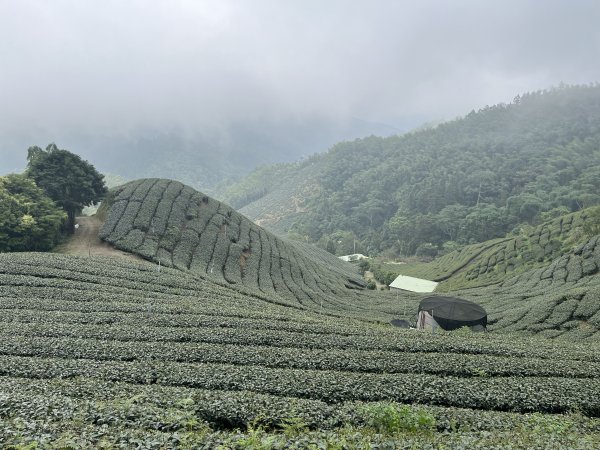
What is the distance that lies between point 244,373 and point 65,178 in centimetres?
4009

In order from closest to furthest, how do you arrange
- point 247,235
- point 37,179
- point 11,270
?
point 11,270 < point 37,179 < point 247,235

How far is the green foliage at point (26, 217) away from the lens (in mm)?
37438

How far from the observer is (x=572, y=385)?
15.3 m

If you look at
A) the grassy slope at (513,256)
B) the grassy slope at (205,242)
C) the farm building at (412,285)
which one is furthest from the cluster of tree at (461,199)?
the grassy slope at (205,242)

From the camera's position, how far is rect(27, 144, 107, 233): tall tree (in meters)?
44.6

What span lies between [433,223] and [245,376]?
133m

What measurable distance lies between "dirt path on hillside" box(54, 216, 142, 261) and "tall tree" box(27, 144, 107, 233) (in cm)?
166

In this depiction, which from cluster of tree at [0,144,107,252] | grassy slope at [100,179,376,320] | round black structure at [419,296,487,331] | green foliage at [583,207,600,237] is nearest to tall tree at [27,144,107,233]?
cluster of tree at [0,144,107,252]

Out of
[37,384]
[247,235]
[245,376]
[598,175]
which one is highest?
[598,175]

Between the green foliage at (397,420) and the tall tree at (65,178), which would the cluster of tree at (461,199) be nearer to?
the tall tree at (65,178)

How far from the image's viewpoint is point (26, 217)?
124 feet

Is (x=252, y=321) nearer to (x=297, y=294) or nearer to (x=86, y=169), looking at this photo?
(x=297, y=294)

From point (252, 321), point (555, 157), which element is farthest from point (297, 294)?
point (555, 157)

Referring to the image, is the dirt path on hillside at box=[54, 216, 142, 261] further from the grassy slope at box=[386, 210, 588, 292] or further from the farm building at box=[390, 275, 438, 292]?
the grassy slope at box=[386, 210, 588, 292]
